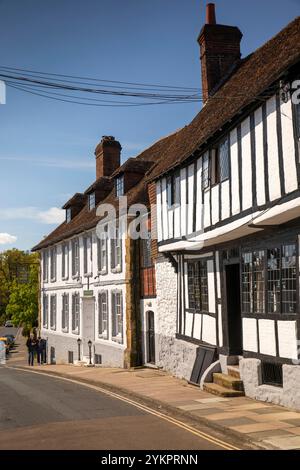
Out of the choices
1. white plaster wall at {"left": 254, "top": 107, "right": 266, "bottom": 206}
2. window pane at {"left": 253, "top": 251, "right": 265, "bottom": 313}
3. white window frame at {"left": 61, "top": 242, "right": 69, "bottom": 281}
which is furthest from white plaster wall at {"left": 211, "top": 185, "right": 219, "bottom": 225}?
white window frame at {"left": 61, "top": 242, "right": 69, "bottom": 281}

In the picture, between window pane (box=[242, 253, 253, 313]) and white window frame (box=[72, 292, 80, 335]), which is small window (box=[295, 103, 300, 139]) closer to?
window pane (box=[242, 253, 253, 313])

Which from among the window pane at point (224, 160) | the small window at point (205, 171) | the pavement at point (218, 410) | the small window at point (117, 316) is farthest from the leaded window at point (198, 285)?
the small window at point (117, 316)

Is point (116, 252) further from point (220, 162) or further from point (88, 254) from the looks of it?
point (220, 162)

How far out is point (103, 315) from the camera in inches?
Result: 977

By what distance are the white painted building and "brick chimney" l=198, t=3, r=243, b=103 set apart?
392mm

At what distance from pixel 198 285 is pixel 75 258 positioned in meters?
14.6

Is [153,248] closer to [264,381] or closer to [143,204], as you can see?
[143,204]

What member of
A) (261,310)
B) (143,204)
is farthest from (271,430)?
(143,204)

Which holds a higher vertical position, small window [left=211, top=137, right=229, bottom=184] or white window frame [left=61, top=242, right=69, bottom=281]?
small window [left=211, top=137, right=229, bottom=184]

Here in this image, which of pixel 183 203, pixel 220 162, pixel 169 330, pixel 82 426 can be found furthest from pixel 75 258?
pixel 82 426

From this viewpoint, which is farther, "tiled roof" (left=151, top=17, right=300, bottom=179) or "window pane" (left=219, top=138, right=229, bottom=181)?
"window pane" (left=219, top=138, right=229, bottom=181)

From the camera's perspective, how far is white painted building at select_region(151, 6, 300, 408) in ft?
34.3

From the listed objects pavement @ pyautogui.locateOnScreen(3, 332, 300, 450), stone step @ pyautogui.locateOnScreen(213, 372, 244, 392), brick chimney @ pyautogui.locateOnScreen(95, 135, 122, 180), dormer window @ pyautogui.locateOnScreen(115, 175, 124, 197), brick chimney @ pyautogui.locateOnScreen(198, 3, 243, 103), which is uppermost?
brick chimney @ pyautogui.locateOnScreen(198, 3, 243, 103)

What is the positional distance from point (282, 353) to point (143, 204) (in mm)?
11479
